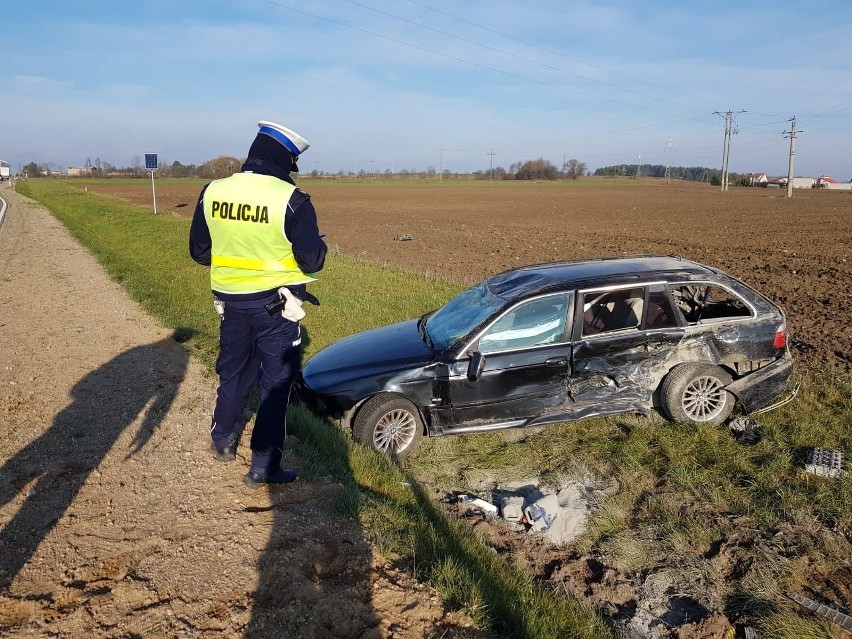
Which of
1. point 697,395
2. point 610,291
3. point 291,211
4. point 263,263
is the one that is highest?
point 291,211

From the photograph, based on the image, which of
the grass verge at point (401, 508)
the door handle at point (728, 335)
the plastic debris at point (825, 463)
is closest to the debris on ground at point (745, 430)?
the plastic debris at point (825, 463)

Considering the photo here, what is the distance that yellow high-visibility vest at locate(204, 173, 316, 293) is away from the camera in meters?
3.79

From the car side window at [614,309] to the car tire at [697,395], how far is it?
594 millimetres

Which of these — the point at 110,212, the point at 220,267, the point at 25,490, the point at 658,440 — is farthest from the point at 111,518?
the point at 110,212

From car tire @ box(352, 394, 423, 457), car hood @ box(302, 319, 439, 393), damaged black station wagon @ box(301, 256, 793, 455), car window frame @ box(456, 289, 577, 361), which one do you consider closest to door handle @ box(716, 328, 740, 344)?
damaged black station wagon @ box(301, 256, 793, 455)

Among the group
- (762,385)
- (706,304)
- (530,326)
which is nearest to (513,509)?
(530,326)

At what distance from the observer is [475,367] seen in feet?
17.3

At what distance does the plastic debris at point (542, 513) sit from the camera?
442 centimetres

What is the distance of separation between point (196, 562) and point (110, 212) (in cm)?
3140

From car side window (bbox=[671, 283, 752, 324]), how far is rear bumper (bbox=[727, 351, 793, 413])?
53cm

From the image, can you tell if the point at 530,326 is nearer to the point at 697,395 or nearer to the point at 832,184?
the point at 697,395

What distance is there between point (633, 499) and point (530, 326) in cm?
163

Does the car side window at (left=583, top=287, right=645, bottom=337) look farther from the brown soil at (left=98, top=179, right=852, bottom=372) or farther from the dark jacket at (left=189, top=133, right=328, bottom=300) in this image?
the brown soil at (left=98, top=179, right=852, bottom=372)

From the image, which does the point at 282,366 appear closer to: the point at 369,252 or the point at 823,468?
the point at 823,468
